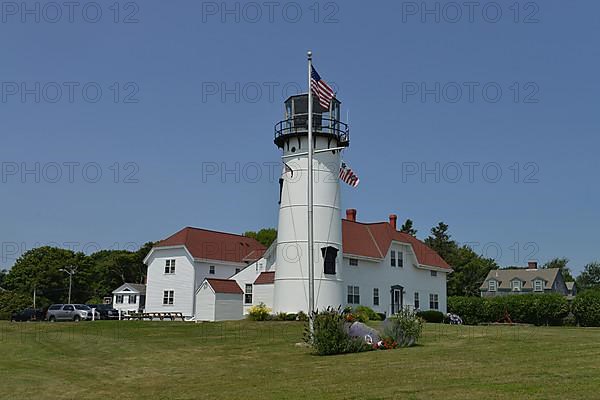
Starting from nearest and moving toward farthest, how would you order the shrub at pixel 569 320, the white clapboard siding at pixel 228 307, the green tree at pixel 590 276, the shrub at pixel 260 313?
the shrub at pixel 260 313, the white clapboard siding at pixel 228 307, the shrub at pixel 569 320, the green tree at pixel 590 276

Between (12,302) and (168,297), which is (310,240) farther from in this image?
(12,302)

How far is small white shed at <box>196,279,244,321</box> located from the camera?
1761 inches

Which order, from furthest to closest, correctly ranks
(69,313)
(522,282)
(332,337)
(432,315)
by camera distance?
(522,282) → (432,315) → (69,313) → (332,337)

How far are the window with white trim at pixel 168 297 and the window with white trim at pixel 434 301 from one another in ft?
65.4

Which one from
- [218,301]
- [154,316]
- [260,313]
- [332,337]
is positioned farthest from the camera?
[154,316]

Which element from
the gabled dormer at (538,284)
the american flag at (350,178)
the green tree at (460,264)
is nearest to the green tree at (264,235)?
the green tree at (460,264)

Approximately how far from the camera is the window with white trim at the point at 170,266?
51.6 m

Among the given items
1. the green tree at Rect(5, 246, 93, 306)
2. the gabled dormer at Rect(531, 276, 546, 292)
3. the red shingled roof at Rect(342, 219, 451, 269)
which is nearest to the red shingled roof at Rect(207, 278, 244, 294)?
the red shingled roof at Rect(342, 219, 451, 269)

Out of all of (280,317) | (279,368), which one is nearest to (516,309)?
(280,317)

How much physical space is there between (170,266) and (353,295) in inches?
609

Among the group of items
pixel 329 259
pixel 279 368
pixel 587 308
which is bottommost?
pixel 279 368

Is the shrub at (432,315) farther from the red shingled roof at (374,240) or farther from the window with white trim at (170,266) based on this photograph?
the window with white trim at (170,266)

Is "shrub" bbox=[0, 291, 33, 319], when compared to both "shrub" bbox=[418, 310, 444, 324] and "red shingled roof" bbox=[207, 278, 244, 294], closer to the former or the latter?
"red shingled roof" bbox=[207, 278, 244, 294]

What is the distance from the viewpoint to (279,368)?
19.9 metres
